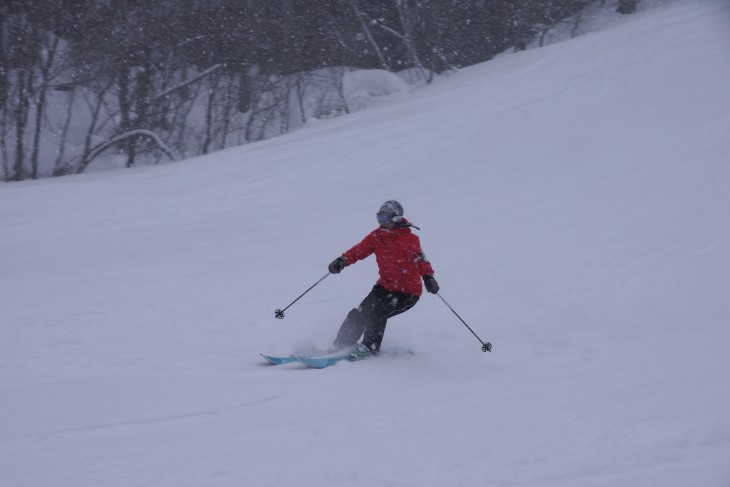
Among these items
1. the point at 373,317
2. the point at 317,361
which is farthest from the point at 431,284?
the point at 317,361

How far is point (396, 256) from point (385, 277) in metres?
0.24

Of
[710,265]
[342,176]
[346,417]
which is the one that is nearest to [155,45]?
[342,176]

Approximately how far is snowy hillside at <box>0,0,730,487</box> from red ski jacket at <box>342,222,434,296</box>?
2.36 feet

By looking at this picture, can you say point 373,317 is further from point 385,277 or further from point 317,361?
point 317,361

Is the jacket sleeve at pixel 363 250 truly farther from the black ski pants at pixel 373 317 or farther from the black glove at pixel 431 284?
the black glove at pixel 431 284

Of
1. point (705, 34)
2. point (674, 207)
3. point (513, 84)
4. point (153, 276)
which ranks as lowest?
point (153, 276)

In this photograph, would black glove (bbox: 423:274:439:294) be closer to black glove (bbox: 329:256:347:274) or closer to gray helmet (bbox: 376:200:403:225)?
gray helmet (bbox: 376:200:403:225)

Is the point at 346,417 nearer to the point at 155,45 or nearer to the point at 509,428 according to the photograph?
the point at 509,428

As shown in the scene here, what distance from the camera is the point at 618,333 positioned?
23.8 ft

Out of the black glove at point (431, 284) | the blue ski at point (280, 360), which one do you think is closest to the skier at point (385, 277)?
the black glove at point (431, 284)

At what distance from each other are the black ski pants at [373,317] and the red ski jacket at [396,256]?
8 cm

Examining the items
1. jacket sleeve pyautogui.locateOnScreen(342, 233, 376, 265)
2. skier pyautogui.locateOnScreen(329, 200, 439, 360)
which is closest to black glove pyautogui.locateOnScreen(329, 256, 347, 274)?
skier pyautogui.locateOnScreen(329, 200, 439, 360)

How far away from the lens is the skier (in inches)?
253

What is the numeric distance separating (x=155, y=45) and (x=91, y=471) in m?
21.9
